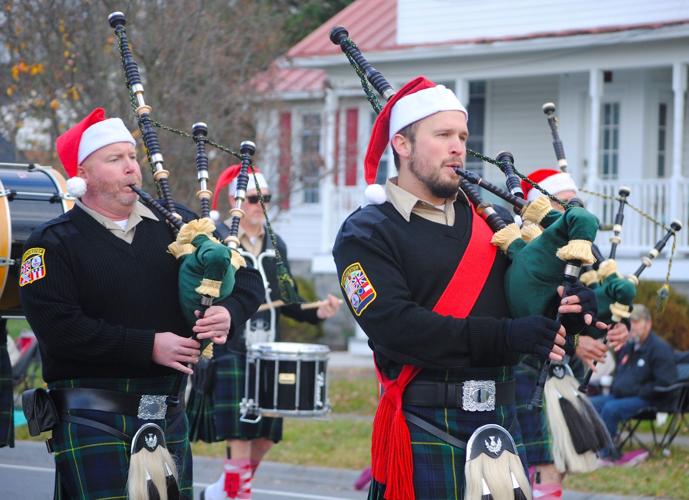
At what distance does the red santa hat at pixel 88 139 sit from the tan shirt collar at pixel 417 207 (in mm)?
1260

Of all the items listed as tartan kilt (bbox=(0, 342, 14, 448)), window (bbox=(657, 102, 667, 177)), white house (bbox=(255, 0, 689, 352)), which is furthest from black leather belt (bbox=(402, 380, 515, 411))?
window (bbox=(657, 102, 667, 177))

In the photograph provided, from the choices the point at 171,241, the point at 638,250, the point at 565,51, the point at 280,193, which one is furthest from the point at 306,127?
the point at 171,241

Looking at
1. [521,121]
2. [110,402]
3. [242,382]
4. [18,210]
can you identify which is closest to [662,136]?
[521,121]

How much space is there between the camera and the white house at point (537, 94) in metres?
16.0

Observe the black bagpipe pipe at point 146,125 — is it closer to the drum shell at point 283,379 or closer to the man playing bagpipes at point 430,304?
the man playing bagpipes at point 430,304

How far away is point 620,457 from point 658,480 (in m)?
0.98

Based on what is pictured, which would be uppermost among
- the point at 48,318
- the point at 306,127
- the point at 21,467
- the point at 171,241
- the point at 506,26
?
the point at 506,26

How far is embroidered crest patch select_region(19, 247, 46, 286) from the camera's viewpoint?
14.5 feet

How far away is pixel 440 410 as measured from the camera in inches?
161

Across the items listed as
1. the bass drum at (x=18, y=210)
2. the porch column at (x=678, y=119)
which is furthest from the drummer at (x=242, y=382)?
the porch column at (x=678, y=119)

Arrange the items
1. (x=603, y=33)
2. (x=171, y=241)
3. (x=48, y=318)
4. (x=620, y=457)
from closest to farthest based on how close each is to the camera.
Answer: (x=48, y=318), (x=171, y=241), (x=620, y=457), (x=603, y=33)

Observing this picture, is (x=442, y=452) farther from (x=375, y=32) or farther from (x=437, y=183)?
(x=375, y=32)

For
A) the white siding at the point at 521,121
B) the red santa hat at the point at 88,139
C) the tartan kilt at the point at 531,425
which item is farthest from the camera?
the white siding at the point at 521,121

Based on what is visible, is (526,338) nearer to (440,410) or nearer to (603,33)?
(440,410)
